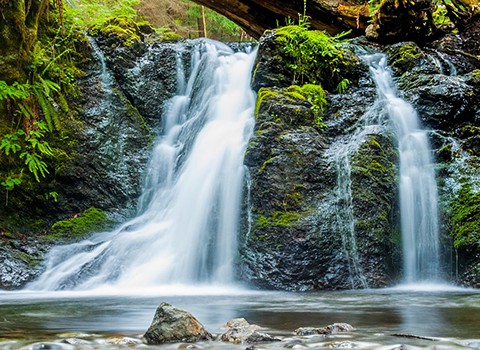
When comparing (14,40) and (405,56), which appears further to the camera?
(405,56)

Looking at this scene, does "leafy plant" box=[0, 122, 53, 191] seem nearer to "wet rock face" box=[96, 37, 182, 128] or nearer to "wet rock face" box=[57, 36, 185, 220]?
"wet rock face" box=[57, 36, 185, 220]

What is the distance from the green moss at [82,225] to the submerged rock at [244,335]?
5.20 m

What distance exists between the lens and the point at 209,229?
673cm

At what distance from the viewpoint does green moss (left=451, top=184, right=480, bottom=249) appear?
6082mm

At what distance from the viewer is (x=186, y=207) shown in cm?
725

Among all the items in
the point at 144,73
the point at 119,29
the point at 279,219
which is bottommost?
the point at 279,219

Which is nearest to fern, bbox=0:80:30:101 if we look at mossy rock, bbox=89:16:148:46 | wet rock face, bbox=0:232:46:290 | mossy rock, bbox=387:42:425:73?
wet rock face, bbox=0:232:46:290

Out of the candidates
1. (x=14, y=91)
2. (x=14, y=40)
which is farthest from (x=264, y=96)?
(x=14, y=40)

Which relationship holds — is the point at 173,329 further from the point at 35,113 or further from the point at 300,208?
the point at 35,113

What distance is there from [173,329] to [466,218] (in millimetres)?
4814

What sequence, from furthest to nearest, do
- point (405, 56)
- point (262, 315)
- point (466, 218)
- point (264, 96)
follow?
point (405, 56) < point (264, 96) < point (466, 218) < point (262, 315)

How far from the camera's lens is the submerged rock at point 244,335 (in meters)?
2.59

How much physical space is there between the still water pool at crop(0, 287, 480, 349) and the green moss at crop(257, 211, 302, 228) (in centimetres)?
92

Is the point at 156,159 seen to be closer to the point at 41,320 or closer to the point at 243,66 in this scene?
the point at 243,66
